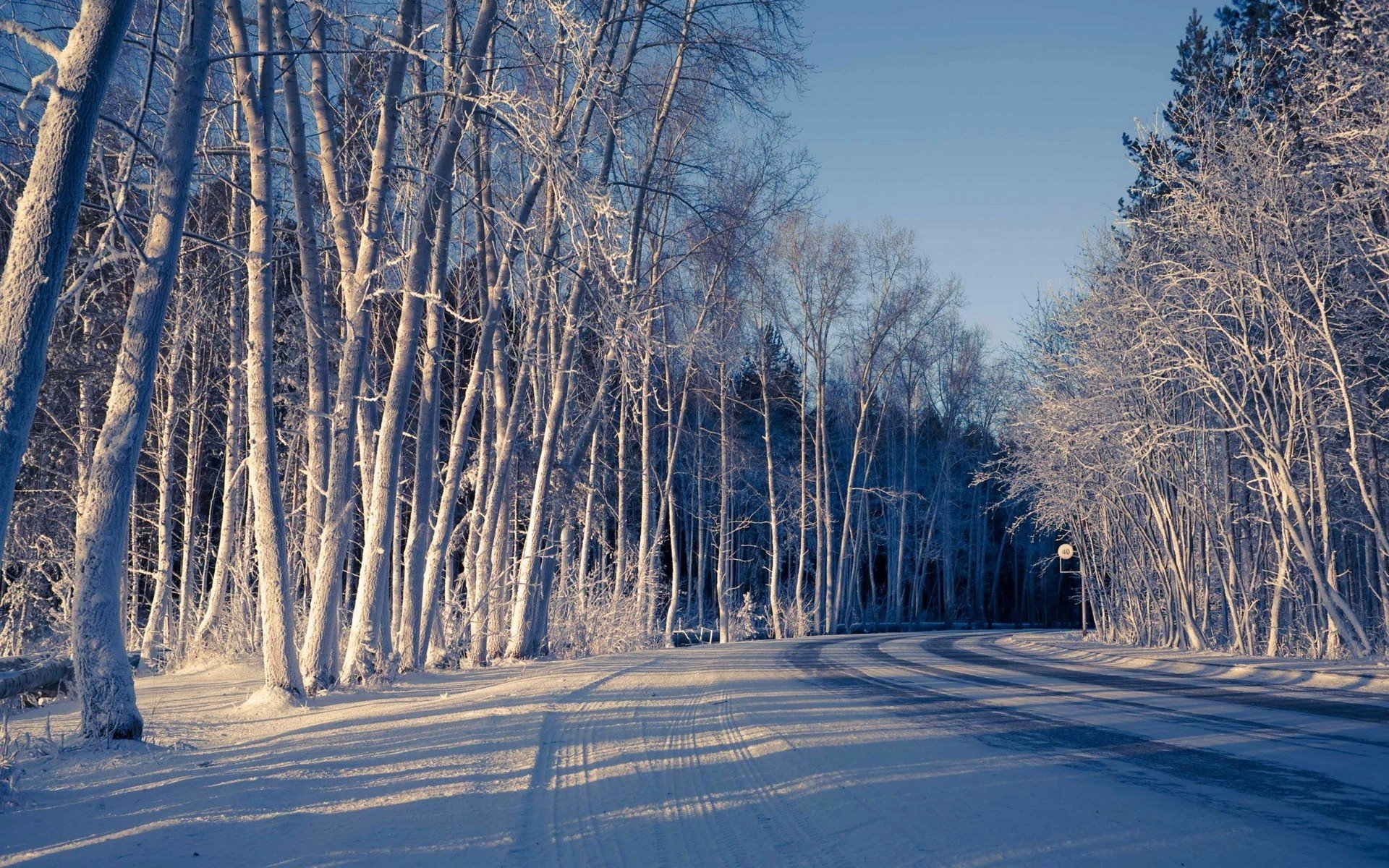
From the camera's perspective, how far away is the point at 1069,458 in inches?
1057

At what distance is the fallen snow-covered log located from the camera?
1055 centimetres

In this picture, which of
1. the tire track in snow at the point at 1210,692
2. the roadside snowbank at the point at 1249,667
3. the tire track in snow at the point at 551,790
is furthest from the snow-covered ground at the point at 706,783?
the roadside snowbank at the point at 1249,667

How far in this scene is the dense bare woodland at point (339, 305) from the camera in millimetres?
7113

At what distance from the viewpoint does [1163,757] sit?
713cm

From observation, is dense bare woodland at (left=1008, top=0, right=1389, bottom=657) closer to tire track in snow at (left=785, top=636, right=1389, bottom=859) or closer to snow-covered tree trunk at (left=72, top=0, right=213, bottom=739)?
tire track in snow at (left=785, top=636, right=1389, bottom=859)

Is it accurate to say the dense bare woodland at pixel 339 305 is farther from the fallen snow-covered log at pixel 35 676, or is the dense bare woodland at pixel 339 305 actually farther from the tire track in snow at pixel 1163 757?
the tire track in snow at pixel 1163 757

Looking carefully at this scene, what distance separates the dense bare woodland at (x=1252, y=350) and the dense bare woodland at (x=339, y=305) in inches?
355

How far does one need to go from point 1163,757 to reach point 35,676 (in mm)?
12129

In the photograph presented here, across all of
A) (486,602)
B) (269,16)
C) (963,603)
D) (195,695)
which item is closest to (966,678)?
(486,602)

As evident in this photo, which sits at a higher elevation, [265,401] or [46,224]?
[46,224]

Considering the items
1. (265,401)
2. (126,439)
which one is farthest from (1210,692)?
(126,439)

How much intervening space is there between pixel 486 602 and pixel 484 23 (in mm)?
9240

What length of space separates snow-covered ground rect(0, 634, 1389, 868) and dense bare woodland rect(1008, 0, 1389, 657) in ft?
30.0

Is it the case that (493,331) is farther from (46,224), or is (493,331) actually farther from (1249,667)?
(1249,667)
